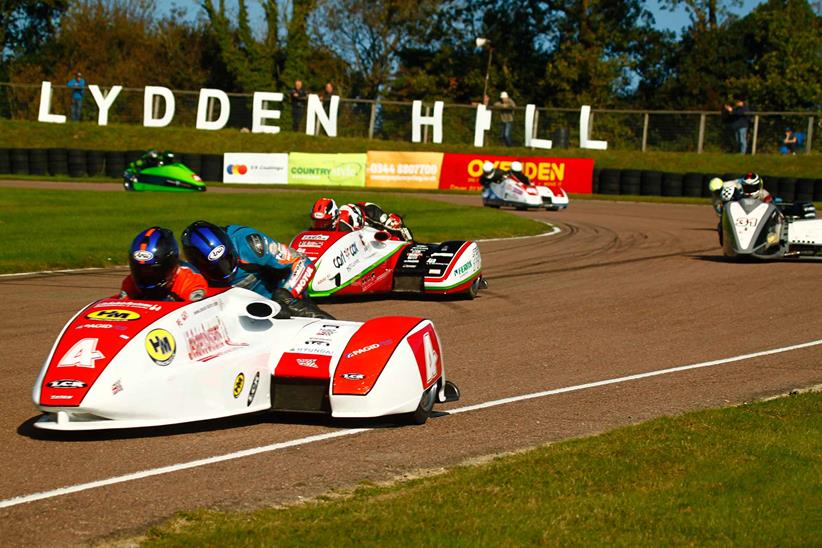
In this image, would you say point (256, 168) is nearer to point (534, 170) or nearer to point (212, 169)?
point (212, 169)

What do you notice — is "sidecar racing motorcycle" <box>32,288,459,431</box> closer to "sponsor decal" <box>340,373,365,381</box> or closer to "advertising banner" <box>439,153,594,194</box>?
"sponsor decal" <box>340,373,365,381</box>

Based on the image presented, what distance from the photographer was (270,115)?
4262cm

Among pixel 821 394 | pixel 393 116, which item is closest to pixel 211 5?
pixel 393 116

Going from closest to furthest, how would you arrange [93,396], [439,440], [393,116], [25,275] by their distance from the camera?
[93,396]
[439,440]
[25,275]
[393,116]

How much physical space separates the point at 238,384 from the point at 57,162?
30.7 metres

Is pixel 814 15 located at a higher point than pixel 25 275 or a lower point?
higher

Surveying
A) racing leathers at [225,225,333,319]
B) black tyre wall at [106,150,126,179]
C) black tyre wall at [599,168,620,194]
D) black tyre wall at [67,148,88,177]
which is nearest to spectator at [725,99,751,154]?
black tyre wall at [599,168,620,194]

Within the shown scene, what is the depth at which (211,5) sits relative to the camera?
5759cm

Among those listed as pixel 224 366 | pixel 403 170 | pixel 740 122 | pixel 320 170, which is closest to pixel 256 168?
pixel 320 170

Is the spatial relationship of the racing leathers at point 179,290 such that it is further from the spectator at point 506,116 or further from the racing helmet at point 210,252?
the spectator at point 506,116

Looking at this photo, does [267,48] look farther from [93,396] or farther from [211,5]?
[93,396]

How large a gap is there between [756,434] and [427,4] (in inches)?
2141

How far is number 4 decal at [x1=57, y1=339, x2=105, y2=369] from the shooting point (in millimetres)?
6496

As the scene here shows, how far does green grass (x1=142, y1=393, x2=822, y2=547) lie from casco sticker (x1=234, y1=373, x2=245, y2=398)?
1.44 metres
